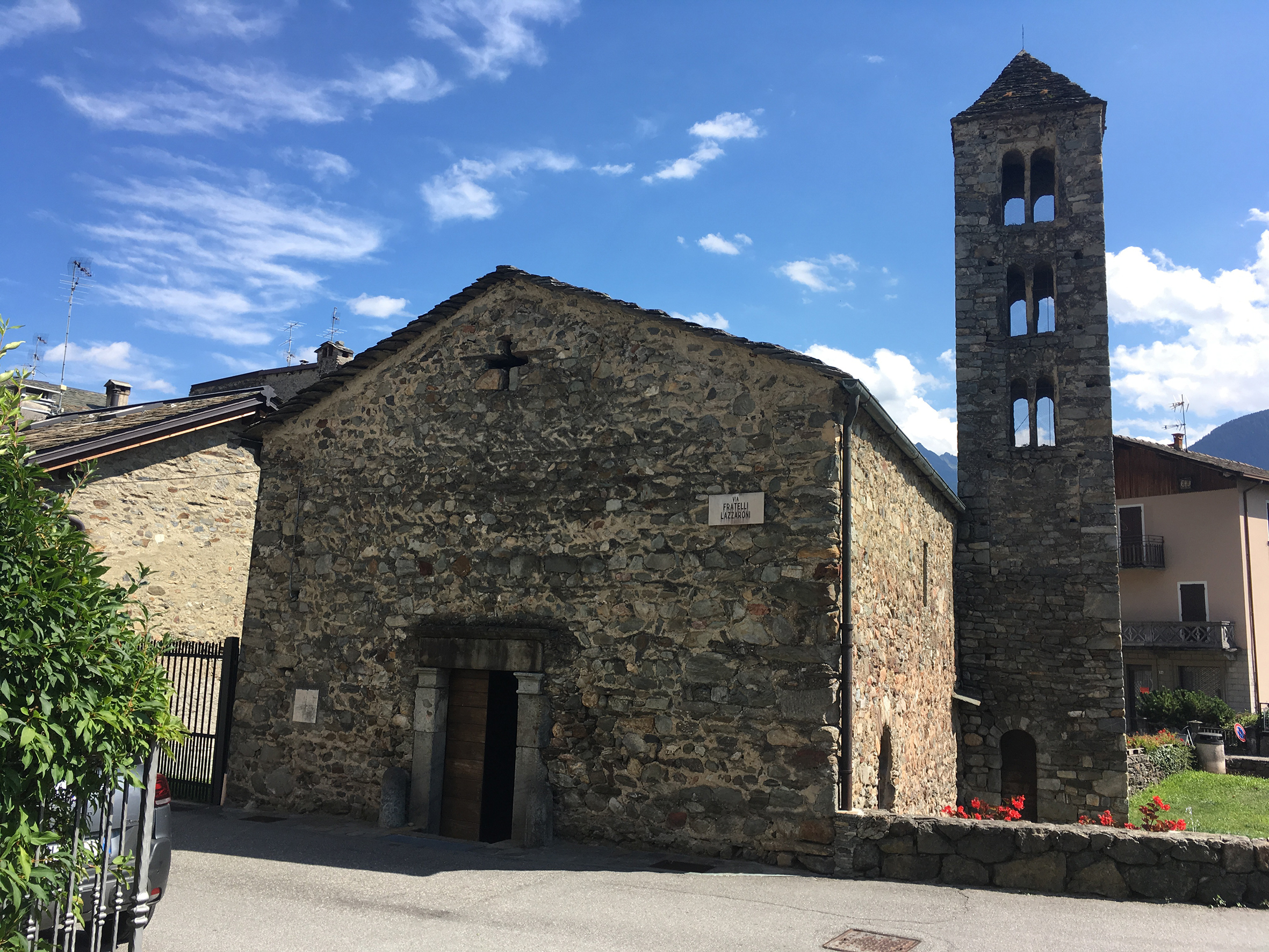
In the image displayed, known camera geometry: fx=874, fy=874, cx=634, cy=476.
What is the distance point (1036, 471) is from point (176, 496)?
1480cm

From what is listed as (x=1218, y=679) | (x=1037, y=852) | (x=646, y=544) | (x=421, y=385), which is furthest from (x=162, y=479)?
(x=1218, y=679)

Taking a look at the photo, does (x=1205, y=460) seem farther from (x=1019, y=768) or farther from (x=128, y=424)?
(x=128, y=424)

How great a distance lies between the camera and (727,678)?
802 centimetres

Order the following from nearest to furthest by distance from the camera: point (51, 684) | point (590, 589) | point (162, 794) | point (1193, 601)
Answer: point (51, 684), point (162, 794), point (590, 589), point (1193, 601)

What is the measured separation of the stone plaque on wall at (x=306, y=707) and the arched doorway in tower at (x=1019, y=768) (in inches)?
438

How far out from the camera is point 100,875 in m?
4.36

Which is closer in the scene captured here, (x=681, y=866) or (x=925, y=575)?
(x=681, y=866)

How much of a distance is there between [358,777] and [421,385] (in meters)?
4.43

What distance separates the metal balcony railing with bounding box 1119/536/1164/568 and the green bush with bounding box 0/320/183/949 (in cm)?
3018

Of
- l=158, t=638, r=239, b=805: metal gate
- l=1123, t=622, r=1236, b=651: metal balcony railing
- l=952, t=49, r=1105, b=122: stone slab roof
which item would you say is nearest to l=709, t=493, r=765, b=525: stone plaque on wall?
l=158, t=638, r=239, b=805: metal gate

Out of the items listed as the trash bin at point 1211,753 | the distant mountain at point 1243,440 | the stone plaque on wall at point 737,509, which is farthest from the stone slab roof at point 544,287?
the distant mountain at point 1243,440

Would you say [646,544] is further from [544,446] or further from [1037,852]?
[1037,852]

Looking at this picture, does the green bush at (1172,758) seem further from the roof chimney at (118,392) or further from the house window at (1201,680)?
the roof chimney at (118,392)

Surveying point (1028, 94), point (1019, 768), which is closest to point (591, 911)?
point (1019, 768)
